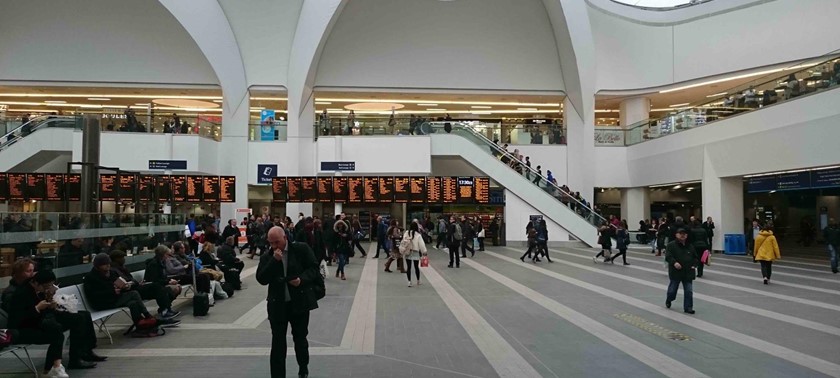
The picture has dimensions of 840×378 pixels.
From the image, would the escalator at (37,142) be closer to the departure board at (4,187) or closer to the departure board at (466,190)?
the departure board at (4,187)

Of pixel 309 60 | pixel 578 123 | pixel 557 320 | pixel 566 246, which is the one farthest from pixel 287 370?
pixel 578 123

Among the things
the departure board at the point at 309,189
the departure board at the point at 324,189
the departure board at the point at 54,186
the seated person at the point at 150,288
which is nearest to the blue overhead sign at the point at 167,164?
the departure board at the point at 54,186

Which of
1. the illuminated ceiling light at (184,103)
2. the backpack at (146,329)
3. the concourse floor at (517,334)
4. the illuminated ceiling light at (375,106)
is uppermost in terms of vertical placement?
the illuminated ceiling light at (375,106)

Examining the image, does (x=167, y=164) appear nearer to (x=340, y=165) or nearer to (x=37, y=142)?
(x=37, y=142)

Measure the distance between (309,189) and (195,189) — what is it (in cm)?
479

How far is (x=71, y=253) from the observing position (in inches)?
329

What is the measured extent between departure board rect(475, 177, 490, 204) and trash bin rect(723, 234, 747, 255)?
1018 centimetres

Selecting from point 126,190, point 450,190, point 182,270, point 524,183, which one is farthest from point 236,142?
point 182,270

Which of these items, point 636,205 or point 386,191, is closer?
point 386,191

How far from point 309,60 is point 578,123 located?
52.2ft

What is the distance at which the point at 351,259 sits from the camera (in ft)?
69.9

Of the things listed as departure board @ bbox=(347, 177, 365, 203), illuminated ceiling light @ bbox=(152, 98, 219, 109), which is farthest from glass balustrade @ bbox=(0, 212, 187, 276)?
illuminated ceiling light @ bbox=(152, 98, 219, 109)

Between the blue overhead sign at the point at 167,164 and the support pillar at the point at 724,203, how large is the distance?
25.2 metres

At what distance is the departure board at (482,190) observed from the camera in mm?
24750
